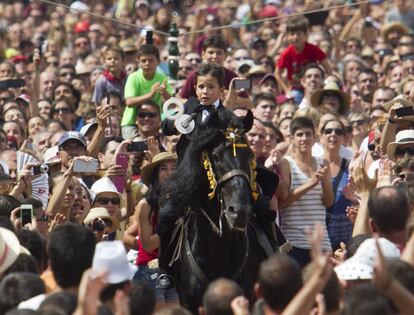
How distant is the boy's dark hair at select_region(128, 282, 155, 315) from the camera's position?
888 centimetres

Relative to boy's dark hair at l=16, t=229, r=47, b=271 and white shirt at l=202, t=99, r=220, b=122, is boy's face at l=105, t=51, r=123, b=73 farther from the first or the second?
boy's dark hair at l=16, t=229, r=47, b=271

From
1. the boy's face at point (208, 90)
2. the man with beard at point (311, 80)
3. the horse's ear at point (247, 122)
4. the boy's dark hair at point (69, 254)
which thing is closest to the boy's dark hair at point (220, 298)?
the boy's dark hair at point (69, 254)

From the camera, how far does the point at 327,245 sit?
1422 cm

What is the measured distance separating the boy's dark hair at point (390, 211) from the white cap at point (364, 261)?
0.98ft

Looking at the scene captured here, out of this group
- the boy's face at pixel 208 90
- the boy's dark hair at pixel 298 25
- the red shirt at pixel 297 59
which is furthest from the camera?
the red shirt at pixel 297 59

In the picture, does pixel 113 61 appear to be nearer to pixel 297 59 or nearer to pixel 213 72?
pixel 297 59

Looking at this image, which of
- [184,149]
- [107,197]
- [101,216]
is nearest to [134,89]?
[107,197]

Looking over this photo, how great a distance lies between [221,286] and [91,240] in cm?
122

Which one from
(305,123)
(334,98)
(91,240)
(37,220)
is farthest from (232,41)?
(91,240)

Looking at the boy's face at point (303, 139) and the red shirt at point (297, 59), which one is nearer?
the boy's face at point (303, 139)

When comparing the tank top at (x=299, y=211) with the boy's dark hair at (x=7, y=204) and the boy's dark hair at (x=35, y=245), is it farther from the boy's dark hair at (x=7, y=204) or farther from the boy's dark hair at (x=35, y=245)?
the boy's dark hair at (x=35, y=245)

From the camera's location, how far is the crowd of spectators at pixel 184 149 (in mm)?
8602

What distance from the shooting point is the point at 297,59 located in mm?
20828

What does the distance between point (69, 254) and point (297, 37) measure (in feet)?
37.8
